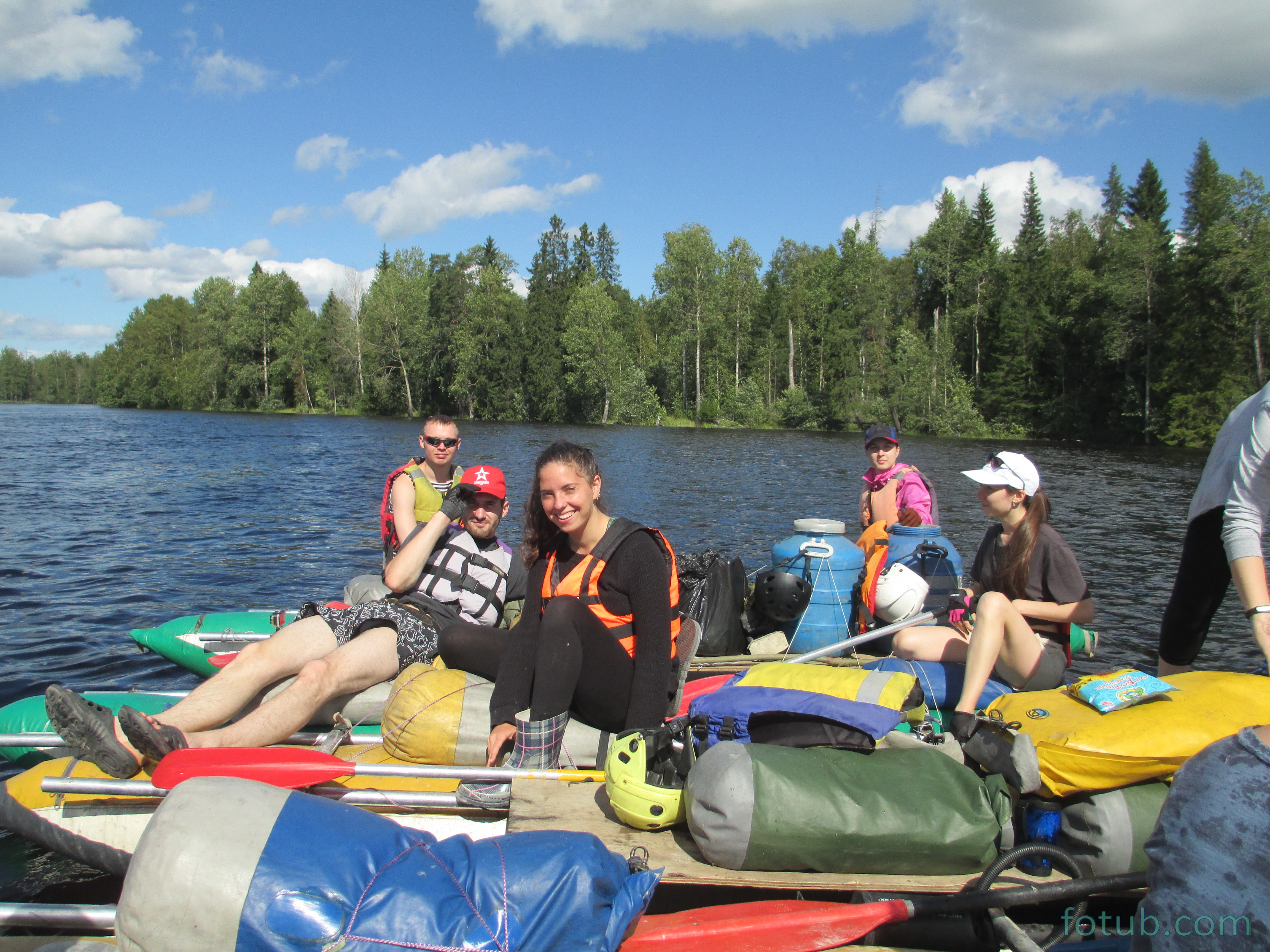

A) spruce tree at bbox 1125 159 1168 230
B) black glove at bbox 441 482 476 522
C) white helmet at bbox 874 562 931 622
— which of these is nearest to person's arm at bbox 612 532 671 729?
black glove at bbox 441 482 476 522

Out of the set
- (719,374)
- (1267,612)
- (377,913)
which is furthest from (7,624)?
(719,374)

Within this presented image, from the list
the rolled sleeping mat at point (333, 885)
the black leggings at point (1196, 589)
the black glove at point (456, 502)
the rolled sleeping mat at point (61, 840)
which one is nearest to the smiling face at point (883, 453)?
the black leggings at point (1196, 589)

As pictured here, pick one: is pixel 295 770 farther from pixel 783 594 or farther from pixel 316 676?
pixel 783 594

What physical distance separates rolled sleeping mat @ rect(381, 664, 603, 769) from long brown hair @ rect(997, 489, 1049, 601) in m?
2.33

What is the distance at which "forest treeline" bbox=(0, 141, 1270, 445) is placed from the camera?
3566 centimetres

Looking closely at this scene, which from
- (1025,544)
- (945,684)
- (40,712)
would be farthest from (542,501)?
(40,712)

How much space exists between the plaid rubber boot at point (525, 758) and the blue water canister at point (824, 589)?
2687 millimetres

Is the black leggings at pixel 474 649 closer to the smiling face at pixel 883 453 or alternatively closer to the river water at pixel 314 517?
the river water at pixel 314 517

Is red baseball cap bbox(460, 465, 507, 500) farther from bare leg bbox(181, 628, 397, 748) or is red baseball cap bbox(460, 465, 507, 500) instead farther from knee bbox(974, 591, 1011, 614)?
knee bbox(974, 591, 1011, 614)

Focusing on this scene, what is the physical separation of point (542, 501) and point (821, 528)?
124 inches

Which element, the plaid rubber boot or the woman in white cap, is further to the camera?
the woman in white cap

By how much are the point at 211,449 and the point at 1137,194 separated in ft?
191

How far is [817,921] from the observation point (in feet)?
8.58

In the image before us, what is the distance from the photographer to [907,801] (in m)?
2.80
